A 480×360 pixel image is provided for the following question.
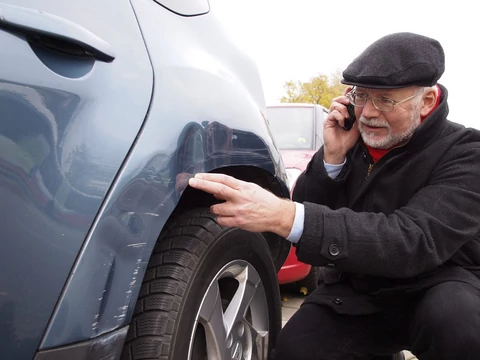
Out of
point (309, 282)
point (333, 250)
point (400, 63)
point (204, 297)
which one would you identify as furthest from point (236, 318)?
point (309, 282)

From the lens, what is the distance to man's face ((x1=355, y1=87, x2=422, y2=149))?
5.32 ft

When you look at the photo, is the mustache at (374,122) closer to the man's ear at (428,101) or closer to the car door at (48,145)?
the man's ear at (428,101)

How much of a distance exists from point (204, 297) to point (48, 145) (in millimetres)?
598

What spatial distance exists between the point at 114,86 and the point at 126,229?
0.30 meters

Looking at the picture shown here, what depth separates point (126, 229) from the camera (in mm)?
1020

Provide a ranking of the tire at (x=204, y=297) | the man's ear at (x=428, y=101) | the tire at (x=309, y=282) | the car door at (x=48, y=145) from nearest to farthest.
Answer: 1. the car door at (x=48, y=145)
2. the tire at (x=204, y=297)
3. the man's ear at (x=428, y=101)
4. the tire at (x=309, y=282)

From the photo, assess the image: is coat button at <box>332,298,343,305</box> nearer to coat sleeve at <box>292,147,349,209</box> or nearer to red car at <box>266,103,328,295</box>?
coat sleeve at <box>292,147,349,209</box>

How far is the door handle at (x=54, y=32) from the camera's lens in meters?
0.88

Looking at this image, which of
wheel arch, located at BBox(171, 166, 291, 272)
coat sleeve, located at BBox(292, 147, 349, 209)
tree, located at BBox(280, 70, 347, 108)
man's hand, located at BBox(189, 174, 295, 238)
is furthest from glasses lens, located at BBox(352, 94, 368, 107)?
tree, located at BBox(280, 70, 347, 108)

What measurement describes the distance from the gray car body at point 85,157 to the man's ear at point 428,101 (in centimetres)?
82

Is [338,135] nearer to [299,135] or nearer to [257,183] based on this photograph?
[257,183]

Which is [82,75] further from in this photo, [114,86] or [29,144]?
[29,144]

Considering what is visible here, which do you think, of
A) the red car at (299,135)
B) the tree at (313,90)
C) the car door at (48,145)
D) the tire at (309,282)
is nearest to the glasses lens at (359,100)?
the car door at (48,145)

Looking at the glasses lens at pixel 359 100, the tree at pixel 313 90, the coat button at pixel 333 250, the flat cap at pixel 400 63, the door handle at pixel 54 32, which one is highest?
the door handle at pixel 54 32
